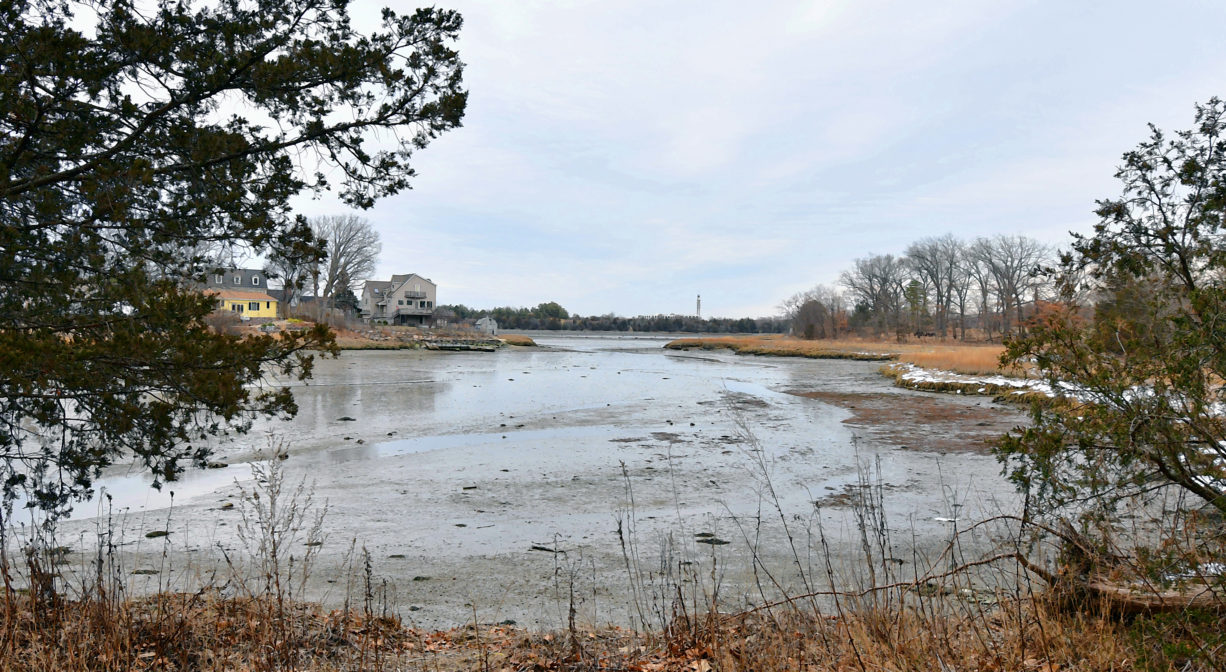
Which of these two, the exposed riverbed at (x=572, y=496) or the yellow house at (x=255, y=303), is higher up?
the yellow house at (x=255, y=303)

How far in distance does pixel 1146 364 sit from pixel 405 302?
273 ft

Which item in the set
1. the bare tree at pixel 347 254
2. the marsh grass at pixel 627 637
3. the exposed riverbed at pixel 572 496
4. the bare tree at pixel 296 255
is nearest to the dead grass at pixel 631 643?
the marsh grass at pixel 627 637

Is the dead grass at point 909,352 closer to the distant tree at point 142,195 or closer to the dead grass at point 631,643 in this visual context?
the dead grass at point 631,643

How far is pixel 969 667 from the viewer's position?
10.5 ft

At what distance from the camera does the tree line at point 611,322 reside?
118000mm

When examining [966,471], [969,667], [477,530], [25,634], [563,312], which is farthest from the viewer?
[563,312]

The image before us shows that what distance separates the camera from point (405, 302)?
82062 millimetres

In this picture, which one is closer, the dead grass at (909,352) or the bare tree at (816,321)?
the dead grass at (909,352)

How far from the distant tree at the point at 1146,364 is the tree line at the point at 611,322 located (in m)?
107

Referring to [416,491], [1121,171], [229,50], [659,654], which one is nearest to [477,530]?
[416,491]

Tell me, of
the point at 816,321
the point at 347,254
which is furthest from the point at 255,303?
the point at 816,321

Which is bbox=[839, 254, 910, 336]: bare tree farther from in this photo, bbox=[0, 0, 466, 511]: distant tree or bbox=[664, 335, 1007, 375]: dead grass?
bbox=[0, 0, 466, 511]: distant tree

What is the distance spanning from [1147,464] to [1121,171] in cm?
199

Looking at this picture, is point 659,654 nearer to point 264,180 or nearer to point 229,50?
point 264,180
